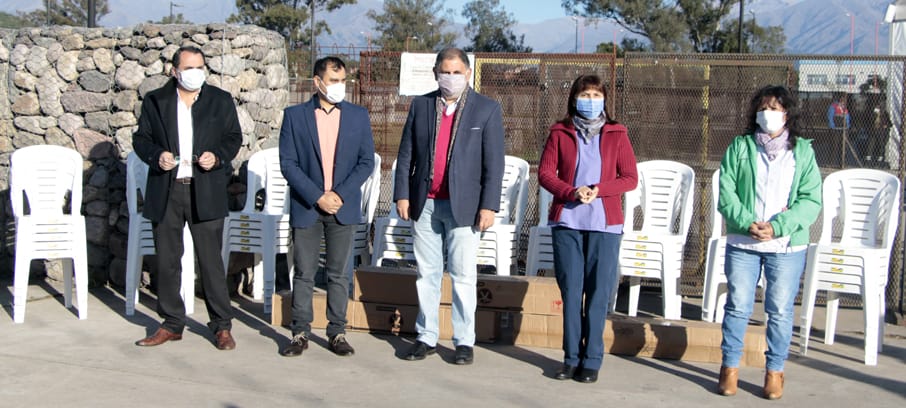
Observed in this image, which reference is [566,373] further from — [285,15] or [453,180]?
[285,15]

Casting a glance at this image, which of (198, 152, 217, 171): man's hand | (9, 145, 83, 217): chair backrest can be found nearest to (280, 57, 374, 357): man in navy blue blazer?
(198, 152, 217, 171): man's hand

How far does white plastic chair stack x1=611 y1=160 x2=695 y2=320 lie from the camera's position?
7.12 meters

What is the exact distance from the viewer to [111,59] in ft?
27.9

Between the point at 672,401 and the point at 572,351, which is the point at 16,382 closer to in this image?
the point at 572,351

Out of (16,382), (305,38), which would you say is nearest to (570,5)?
(305,38)

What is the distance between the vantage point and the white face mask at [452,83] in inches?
229

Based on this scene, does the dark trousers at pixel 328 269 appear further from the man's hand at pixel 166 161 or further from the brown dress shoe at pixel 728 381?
the brown dress shoe at pixel 728 381

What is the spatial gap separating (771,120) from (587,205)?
109 centimetres

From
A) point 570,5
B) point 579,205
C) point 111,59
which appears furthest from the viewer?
point 570,5

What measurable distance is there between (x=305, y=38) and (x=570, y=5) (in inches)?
553

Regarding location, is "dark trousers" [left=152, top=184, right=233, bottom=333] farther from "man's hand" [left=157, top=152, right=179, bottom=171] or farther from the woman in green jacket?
the woman in green jacket

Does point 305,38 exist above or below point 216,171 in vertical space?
above

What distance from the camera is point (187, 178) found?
6355 millimetres

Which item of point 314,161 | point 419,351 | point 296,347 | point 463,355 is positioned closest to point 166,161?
point 314,161
